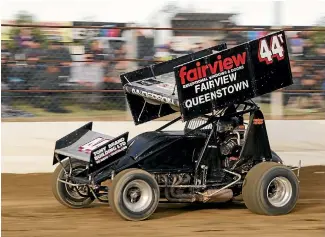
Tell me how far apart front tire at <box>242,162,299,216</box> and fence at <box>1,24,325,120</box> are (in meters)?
4.16

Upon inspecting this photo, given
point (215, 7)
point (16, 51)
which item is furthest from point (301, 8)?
point (16, 51)

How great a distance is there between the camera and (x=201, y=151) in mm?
8086

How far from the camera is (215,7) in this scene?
12242 mm

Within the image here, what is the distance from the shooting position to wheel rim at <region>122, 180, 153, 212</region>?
298 inches

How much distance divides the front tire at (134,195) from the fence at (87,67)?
14.3 feet

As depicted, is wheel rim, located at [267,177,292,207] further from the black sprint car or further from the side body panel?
→ the side body panel

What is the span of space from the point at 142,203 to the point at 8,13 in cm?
543

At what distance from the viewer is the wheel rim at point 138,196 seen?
756cm

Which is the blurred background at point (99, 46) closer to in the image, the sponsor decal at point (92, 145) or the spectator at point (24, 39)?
the spectator at point (24, 39)

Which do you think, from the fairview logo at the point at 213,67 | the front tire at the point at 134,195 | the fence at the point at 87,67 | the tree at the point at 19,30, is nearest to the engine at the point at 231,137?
the fairview logo at the point at 213,67

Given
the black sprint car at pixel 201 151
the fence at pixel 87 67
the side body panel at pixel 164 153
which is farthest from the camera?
the fence at pixel 87 67

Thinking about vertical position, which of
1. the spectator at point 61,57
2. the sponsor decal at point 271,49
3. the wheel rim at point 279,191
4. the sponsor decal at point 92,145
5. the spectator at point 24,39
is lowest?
the wheel rim at point 279,191

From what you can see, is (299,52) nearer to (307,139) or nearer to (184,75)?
(307,139)

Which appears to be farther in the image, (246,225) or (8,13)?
(8,13)
